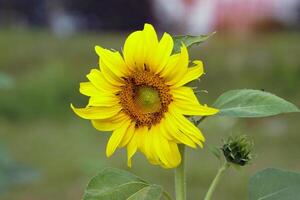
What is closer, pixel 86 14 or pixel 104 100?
pixel 104 100

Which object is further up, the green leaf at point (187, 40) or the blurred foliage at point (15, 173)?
the green leaf at point (187, 40)

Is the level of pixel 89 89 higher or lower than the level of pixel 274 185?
higher

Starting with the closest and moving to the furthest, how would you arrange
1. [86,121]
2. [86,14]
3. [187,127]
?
[187,127] < [86,121] < [86,14]

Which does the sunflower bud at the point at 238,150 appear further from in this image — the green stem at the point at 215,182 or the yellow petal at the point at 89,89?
the yellow petal at the point at 89,89

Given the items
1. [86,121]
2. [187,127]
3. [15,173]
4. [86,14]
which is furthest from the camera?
[86,14]

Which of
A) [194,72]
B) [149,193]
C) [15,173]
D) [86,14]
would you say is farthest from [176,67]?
[86,14]

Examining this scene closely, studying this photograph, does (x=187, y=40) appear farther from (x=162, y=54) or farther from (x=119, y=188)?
(x=119, y=188)

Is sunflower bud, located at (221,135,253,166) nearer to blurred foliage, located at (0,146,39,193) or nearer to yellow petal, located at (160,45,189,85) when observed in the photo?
yellow petal, located at (160,45,189,85)

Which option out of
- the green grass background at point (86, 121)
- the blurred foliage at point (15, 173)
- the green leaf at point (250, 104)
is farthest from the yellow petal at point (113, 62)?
the blurred foliage at point (15, 173)
